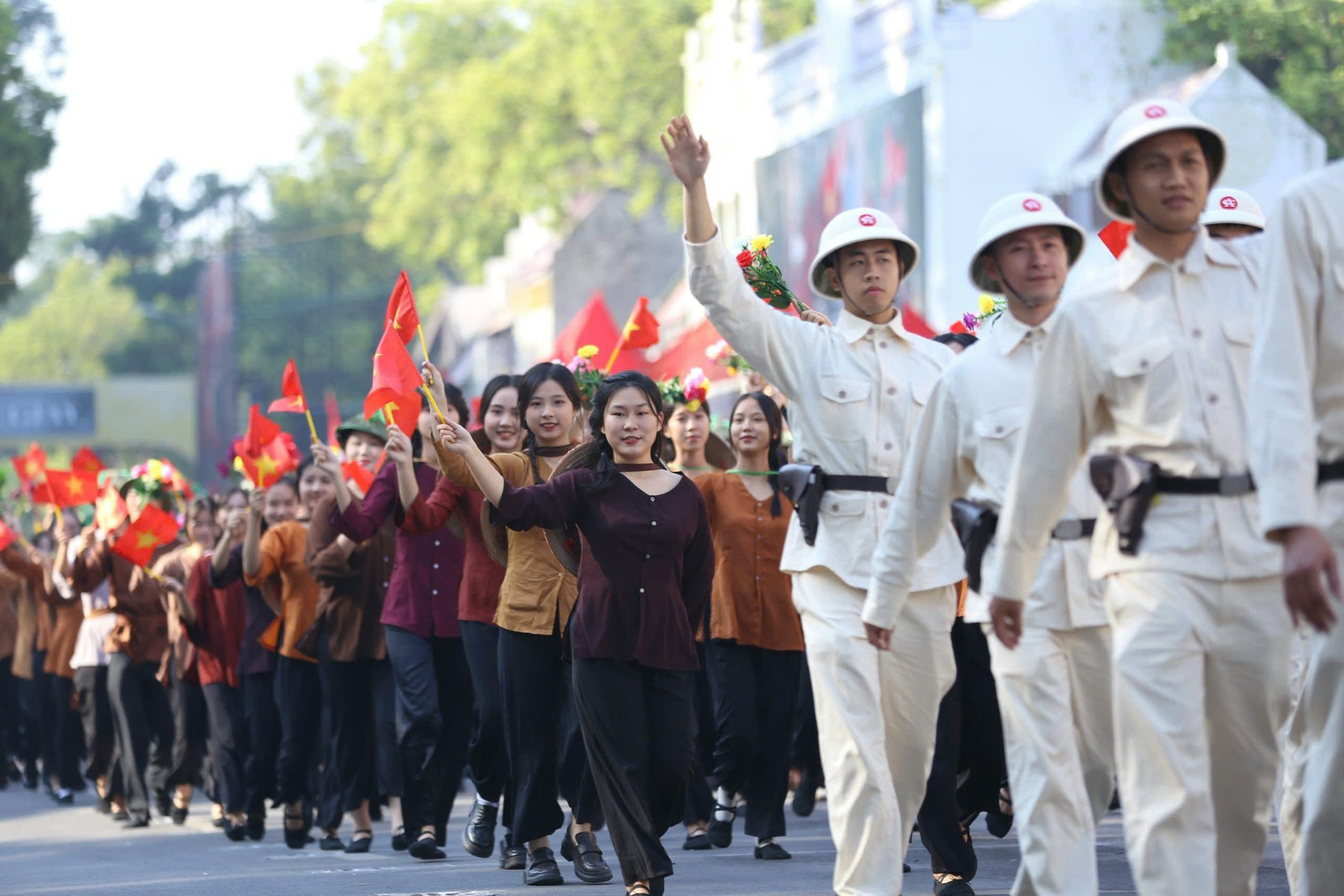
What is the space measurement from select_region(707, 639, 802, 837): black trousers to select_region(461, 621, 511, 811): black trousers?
1.03 metres

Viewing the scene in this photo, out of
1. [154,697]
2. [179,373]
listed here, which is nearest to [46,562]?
[154,697]

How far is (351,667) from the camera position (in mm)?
12062

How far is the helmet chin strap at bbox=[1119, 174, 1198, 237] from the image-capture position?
5680mm

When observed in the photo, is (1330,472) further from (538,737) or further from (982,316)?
(982,316)

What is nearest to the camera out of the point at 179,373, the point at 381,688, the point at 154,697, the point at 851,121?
the point at 381,688

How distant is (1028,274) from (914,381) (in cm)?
85

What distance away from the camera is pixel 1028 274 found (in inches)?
Answer: 272

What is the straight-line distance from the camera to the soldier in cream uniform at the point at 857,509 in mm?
7121

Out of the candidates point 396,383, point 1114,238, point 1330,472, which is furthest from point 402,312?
point 1330,472

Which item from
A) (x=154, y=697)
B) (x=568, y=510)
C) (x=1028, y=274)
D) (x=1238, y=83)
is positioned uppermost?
(x=1238, y=83)

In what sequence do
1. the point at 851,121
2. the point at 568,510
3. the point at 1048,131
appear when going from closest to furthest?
the point at 568,510 < the point at 1048,131 < the point at 851,121

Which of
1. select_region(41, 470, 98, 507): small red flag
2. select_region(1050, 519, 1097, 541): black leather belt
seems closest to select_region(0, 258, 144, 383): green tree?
select_region(41, 470, 98, 507): small red flag

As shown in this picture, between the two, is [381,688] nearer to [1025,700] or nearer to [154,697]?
[154,697]

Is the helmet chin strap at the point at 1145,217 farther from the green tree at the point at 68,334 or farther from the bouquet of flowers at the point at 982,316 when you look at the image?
the green tree at the point at 68,334
